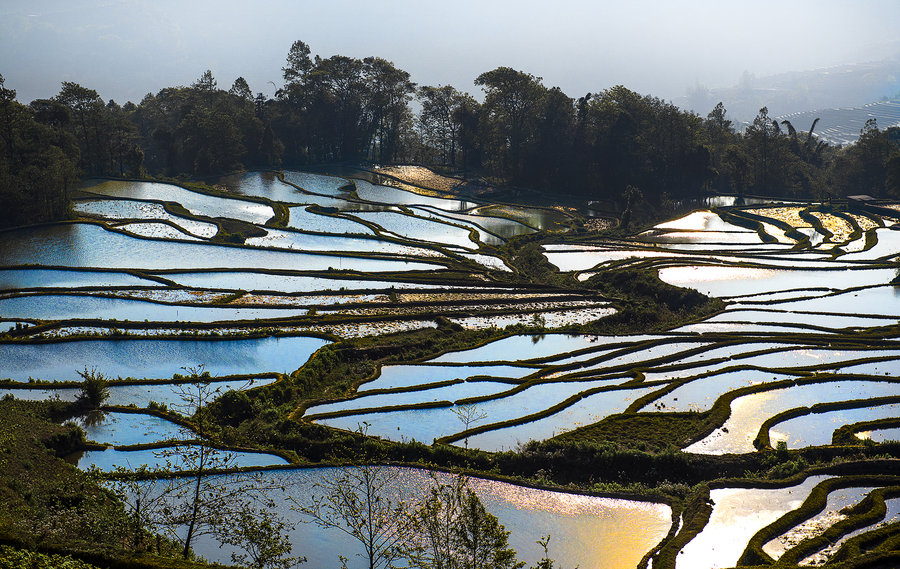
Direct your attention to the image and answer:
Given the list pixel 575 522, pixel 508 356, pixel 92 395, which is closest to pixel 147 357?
pixel 92 395

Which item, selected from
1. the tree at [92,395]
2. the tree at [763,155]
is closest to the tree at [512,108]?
the tree at [763,155]

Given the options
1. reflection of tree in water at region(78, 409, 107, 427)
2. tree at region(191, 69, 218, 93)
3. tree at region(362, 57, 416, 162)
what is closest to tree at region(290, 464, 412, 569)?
reflection of tree in water at region(78, 409, 107, 427)

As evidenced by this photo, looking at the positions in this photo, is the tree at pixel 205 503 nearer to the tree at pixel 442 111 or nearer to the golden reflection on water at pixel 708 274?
the golden reflection on water at pixel 708 274

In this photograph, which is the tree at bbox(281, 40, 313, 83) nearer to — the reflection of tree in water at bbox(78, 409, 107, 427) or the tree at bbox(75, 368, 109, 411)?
the tree at bbox(75, 368, 109, 411)

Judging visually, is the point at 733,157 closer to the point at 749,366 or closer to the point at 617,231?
the point at 617,231

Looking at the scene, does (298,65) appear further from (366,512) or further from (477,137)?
(366,512)

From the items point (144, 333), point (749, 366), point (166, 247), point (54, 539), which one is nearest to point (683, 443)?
point (749, 366)

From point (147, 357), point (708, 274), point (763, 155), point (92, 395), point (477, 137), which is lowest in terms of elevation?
point (92, 395)
